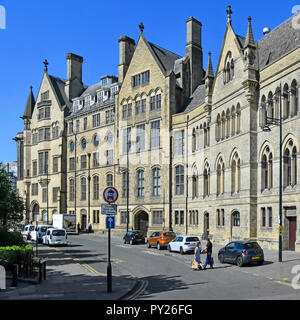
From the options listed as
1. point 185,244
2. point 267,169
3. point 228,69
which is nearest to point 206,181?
point 267,169

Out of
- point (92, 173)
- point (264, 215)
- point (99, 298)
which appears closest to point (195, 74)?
point (92, 173)

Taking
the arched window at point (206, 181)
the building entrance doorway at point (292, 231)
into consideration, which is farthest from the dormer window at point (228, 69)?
the building entrance doorway at point (292, 231)

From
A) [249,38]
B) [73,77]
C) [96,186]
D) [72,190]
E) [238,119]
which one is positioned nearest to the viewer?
[249,38]

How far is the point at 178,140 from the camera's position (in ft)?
147

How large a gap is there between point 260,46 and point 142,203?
74.3 feet

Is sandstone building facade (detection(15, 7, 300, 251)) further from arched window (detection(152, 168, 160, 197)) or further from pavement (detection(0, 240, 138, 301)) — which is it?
pavement (detection(0, 240, 138, 301))

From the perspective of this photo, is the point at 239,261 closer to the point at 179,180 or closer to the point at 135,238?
the point at 135,238

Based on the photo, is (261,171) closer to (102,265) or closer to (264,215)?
(264,215)

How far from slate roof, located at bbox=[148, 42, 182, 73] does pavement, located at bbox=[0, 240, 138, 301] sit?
32.6 m

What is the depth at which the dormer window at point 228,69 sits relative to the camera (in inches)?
1337

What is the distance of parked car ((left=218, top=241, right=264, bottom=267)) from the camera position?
21.5m

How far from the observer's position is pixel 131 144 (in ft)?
167

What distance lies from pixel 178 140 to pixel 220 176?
1017 cm

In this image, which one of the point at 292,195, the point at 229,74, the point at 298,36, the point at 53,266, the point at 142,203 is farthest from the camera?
the point at 142,203
